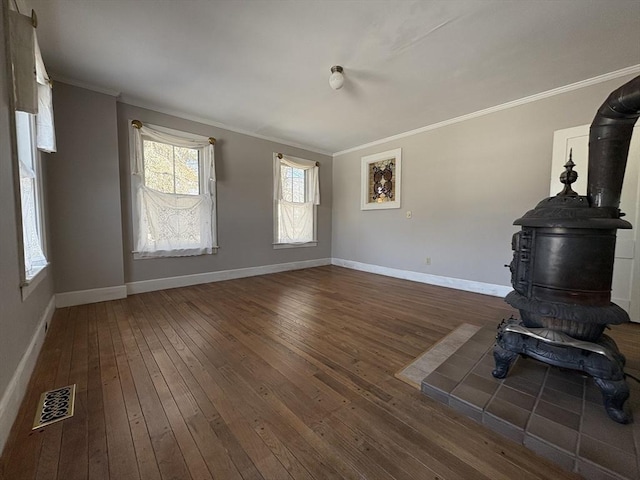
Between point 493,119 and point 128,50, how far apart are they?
4.34m

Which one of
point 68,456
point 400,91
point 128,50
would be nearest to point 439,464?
point 68,456

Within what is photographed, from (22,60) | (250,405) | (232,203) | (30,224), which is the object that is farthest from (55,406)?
(232,203)

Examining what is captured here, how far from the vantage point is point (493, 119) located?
11.3 feet

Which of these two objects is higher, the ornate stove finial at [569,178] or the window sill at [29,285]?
the ornate stove finial at [569,178]

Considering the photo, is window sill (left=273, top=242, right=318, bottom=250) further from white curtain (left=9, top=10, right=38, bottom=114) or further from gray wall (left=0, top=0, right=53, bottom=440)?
white curtain (left=9, top=10, right=38, bottom=114)

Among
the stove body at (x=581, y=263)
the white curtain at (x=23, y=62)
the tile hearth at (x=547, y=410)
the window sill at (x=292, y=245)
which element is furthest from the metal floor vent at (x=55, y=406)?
the window sill at (x=292, y=245)

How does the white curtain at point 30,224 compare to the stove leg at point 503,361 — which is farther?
the white curtain at point 30,224

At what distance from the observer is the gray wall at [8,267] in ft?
4.18

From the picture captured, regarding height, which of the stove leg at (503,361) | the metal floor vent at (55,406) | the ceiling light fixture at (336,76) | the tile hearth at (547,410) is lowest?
the metal floor vent at (55,406)

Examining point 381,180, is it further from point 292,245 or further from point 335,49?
point 335,49

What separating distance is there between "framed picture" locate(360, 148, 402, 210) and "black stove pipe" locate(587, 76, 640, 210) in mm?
3139

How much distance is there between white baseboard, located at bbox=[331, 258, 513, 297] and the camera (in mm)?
3493

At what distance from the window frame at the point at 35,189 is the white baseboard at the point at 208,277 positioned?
1.20 metres

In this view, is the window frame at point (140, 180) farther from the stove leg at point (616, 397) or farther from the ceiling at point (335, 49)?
the stove leg at point (616, 397)
